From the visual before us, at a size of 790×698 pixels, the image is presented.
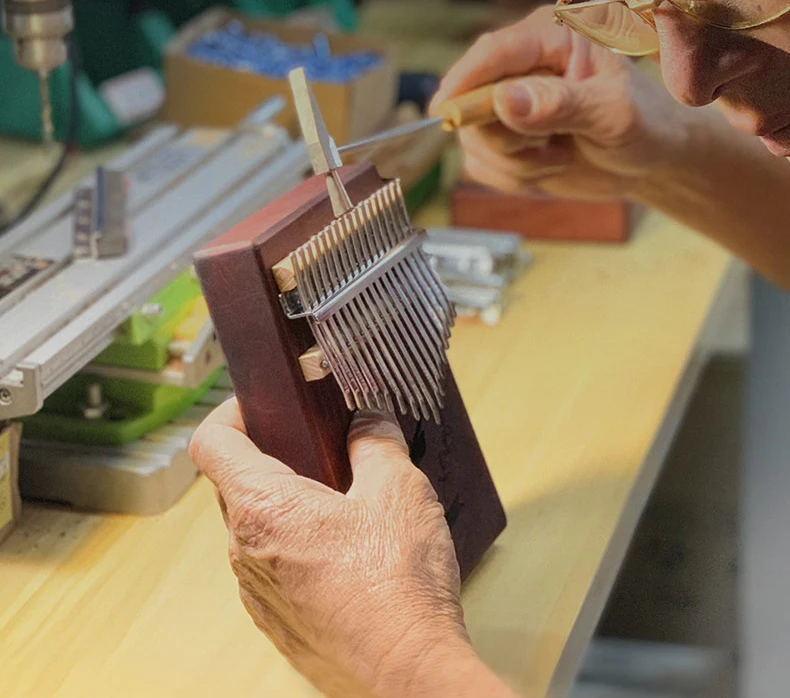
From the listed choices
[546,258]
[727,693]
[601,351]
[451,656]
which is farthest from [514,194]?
[451,656]

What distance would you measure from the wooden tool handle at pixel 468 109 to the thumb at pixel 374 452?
344 millimetres

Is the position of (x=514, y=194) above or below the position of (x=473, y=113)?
below

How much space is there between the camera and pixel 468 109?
1.13 m

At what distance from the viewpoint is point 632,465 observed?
1176 mm

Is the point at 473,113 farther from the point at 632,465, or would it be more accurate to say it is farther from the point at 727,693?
the point at 727,693

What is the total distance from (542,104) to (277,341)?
45 centimetres

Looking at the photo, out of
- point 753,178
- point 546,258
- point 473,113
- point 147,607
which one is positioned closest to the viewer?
point 147,607

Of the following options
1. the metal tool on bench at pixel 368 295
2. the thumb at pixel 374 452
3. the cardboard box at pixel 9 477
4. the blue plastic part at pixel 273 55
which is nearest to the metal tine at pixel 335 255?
the metal tool on bench at pixel 368 295

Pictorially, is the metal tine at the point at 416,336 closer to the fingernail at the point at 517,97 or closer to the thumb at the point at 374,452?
the thumb at the point at 374,452

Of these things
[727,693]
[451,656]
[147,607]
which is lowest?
[727,693]

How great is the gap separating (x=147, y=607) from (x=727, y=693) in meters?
0.86

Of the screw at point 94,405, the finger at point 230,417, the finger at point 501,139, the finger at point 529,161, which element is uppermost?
the finger at point 501,139

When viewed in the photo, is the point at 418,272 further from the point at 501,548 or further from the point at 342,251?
the point at 501,548

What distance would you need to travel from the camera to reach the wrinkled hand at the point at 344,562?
78cm
